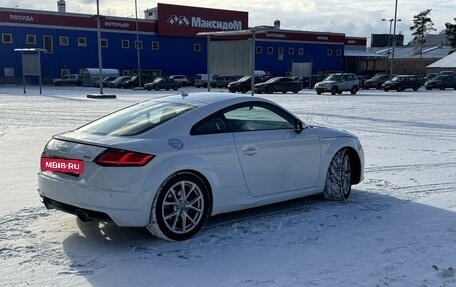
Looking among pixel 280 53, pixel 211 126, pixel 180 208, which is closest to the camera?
pixel 180 208

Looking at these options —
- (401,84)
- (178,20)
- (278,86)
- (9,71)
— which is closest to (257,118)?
(278,86)

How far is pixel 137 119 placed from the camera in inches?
211

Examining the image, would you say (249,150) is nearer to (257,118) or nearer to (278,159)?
(278,159)

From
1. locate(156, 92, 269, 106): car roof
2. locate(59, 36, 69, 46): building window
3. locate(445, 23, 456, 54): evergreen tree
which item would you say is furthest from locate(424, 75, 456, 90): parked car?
locate(445, 23, 456, 54): evergreen tree

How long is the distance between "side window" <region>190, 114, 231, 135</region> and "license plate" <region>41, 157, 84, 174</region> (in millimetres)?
1116

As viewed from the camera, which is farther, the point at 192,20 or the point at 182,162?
the point at 192,20

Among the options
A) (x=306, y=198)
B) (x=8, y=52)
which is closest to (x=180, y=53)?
(x=8, y=52)

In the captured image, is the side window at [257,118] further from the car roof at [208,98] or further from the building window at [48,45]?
the building window at [48,45]

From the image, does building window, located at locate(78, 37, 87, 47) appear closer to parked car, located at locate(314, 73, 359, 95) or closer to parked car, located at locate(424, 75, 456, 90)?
parked car, located at locate(314, 73, 359, 95)

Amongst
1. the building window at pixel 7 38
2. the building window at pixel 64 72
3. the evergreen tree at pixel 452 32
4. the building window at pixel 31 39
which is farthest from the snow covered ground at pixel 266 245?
the evergreen tree at pixel 452 32

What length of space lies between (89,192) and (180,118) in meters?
1.16

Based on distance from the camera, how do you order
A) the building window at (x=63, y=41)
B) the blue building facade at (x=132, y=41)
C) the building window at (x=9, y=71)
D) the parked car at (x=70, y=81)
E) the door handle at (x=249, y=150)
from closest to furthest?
1. the door handle at (x=249, y=150)
2. the parked car at (x=70, y=81)
3. the building window at (x=9, y=71)
4. the blue building facade at (x=132, y=41)
5. the building window at (x=63, y=41)

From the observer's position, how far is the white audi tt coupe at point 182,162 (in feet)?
15.0

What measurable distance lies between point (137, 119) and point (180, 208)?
1.10 metres
